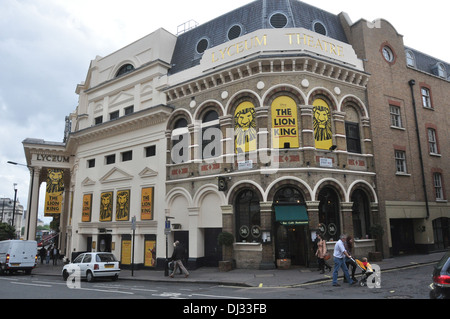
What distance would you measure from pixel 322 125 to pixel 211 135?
649 centimetres

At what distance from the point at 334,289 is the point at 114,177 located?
1881 cm

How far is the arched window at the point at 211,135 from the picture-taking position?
20750mm

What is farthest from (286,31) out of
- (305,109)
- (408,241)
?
(408,241)

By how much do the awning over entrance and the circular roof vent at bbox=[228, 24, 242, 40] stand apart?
11.2m

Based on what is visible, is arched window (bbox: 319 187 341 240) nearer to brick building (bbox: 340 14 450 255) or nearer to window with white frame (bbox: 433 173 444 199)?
brick building (bbox: 340 14 450 255)

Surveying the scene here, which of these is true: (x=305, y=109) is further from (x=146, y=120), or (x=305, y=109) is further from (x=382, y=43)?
(x=146, y=120)

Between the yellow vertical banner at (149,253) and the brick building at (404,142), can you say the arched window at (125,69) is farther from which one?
the brick building at (404,142)

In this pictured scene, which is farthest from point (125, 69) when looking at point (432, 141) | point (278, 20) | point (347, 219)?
point (432, 141)

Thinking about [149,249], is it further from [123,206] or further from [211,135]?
[211,135]

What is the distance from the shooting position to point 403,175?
878 inches

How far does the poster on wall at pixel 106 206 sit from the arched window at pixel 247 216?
36.4 feet

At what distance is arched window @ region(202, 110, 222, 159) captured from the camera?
20.8 metres

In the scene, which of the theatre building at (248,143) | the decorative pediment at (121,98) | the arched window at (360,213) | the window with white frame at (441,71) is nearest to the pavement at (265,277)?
the theatre building at (248,143)

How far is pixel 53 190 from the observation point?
3253 centimetres
